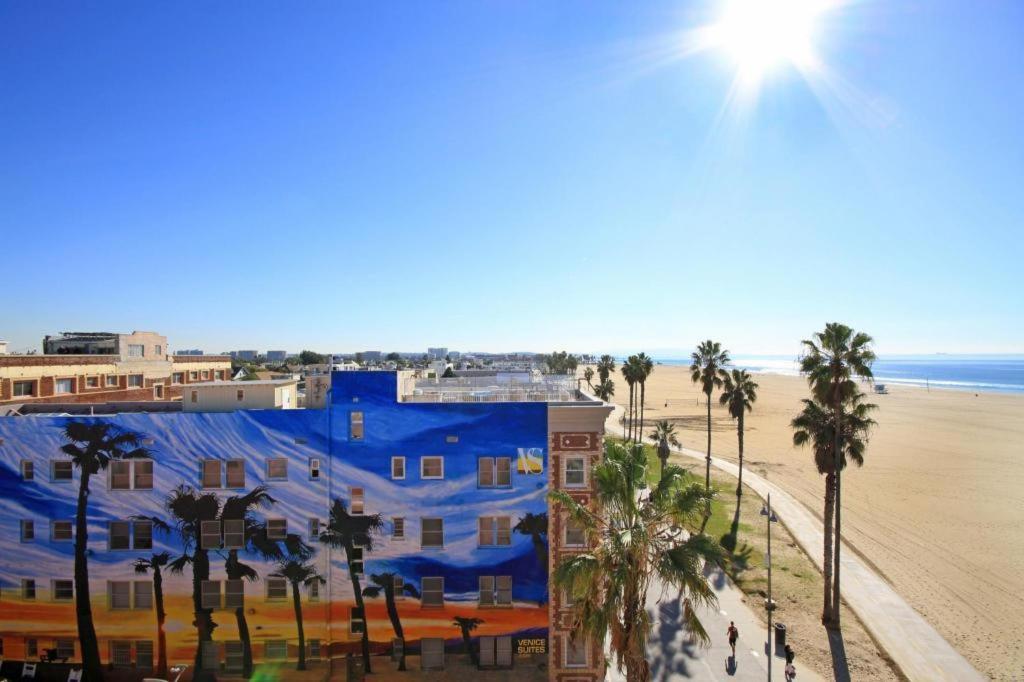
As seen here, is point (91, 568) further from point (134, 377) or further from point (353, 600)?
point (134, 377)

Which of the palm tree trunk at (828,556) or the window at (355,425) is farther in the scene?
the palm tree trunk at (828,556)

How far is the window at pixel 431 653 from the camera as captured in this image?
76.6ft

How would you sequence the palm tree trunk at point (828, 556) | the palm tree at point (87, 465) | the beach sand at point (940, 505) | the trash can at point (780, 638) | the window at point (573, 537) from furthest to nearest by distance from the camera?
the beach sand at point (940, 505) < the palm tree trunk at point (828, 556) < the trash can at point (780, 638) < the palm tree at point (87, 465) < the window at point (573, 537)

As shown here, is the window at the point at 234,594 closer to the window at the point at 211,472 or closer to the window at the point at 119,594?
the window at the point at 119,594

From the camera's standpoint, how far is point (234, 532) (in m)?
23.3

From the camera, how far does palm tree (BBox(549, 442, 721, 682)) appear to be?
14.7 m

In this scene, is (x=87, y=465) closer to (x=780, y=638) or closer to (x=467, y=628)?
(x=467, y=628)

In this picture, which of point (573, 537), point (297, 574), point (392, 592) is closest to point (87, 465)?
point (297, 574)

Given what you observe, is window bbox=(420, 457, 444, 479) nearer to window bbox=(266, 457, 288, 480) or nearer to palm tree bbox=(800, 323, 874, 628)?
window bbox=(266, 457, 288, 480)

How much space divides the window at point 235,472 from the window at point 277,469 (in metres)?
1.07

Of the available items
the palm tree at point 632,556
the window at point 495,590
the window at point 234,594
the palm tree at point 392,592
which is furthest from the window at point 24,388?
the palm tree at point 632,556

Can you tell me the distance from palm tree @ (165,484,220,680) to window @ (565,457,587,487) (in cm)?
1506

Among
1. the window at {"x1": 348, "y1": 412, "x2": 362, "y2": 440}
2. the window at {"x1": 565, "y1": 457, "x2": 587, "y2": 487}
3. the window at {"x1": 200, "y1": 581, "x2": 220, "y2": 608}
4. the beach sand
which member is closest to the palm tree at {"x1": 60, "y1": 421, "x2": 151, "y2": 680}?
the window at {"x1": 200, "y1": 581, "x2": 220, "y2": 608}

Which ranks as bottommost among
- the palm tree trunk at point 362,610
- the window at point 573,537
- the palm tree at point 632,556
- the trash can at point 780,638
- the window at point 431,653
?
the trash can at point 780,638
